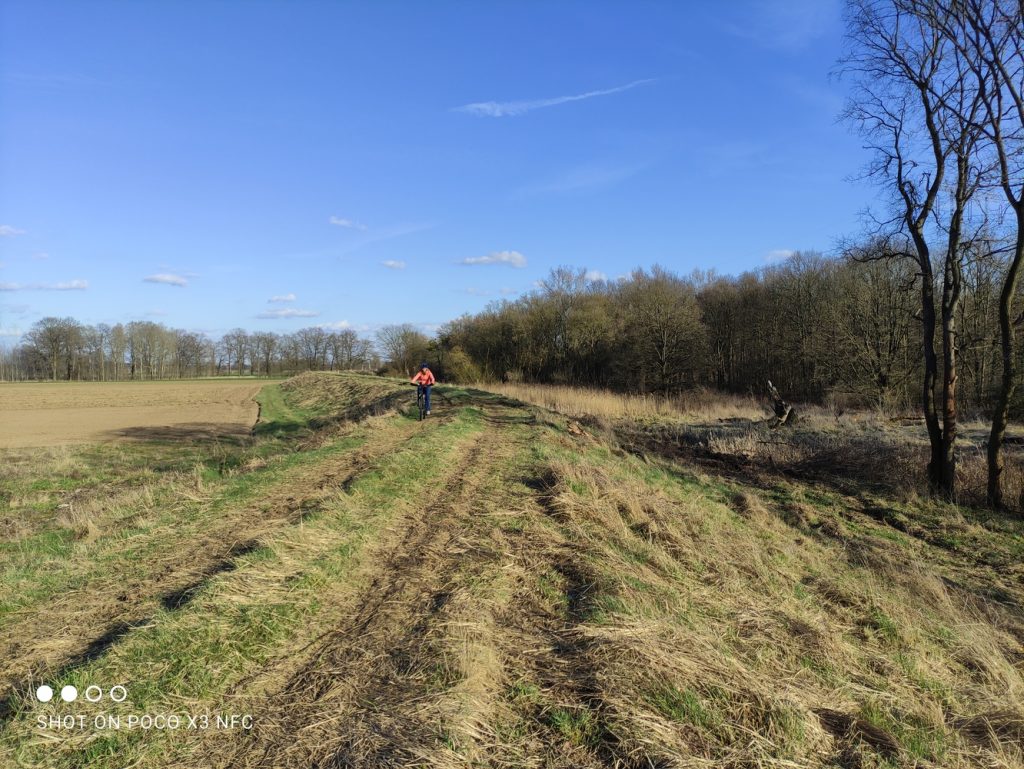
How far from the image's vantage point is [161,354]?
4638 inches

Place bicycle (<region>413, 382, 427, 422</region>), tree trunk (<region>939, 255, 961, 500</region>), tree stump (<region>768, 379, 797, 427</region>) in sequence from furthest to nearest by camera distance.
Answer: tree stump (<region>768, 379, 797, 427</region>) → bicycle (<region>413, 382, 427, 422</region>) → tree trunk (<region>939, 255, 961, 500</region>)

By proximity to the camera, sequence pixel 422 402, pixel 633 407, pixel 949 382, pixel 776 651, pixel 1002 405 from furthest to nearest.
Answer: pixel 633 407 → pixel 422 402 → pixel 949 382 → pixel 1002 405 → pixel 776 651

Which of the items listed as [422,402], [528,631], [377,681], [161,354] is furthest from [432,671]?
[161,354]

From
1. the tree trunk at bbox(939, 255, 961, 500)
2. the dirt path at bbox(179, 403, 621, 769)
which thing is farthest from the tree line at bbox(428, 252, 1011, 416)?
the dirt path at bbox(179, 403, 621, 769)

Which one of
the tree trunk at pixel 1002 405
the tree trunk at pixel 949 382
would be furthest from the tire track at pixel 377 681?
the tree trunk at pixel 949 382

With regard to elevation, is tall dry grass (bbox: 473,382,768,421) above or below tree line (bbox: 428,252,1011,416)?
below

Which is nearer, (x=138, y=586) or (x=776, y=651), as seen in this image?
(x=776, y=651)

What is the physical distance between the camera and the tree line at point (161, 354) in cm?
10500

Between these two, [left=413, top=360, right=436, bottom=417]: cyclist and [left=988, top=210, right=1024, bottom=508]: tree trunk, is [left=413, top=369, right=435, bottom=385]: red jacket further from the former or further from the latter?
[left=988, top=210, right=1024, bottom=508]: tree trunk

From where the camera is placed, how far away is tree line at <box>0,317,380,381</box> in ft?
344

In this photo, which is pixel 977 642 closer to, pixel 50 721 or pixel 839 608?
pixel 839 608

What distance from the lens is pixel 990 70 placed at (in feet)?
39.7

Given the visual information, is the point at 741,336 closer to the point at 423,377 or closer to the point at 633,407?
the point at 633,407

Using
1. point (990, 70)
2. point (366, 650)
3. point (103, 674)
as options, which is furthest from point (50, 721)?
point (990, 70)
